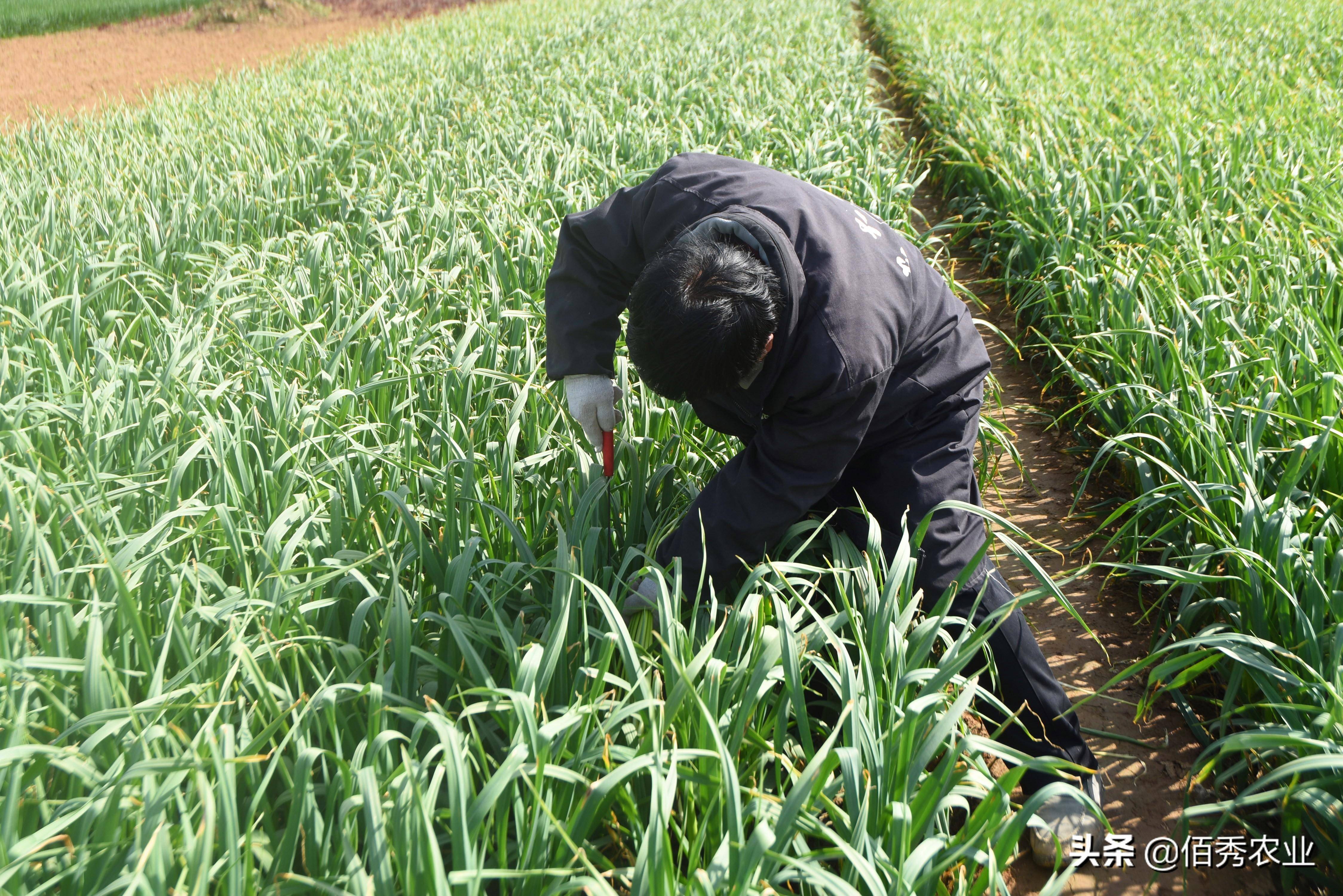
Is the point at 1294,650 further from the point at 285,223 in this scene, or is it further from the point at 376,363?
the point at 285,223

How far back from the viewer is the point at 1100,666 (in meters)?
2.12

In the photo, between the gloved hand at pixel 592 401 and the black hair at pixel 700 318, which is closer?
the black hair at pixel 700 318

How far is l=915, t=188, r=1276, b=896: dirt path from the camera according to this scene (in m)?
1.63

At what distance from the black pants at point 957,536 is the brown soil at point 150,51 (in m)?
6.71

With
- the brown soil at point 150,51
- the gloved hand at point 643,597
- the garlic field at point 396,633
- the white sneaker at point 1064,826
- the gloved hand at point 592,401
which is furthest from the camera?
the brown soil at point 150,51

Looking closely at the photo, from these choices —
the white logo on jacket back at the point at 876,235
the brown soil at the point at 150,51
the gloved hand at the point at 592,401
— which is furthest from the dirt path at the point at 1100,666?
the brown soil at the point at 150,51

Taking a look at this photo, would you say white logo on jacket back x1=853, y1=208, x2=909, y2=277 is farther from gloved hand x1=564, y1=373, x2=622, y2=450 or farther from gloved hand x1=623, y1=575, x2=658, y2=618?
gloved hand x1=623, y1=575, x2=658, y2=618

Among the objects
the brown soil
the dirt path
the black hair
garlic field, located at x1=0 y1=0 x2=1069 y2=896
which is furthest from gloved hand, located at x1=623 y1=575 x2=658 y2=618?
the brown soil

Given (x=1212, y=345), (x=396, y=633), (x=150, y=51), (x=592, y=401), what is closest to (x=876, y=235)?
(x=592, y=401)

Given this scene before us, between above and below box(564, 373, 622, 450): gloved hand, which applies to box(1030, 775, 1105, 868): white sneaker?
below

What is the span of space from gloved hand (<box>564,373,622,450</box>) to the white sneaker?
3.76 feet

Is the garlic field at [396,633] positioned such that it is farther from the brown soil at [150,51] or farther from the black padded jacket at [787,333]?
the brown soil at [150,51]

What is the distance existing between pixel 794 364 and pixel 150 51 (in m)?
17.1

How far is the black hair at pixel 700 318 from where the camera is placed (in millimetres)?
1339
